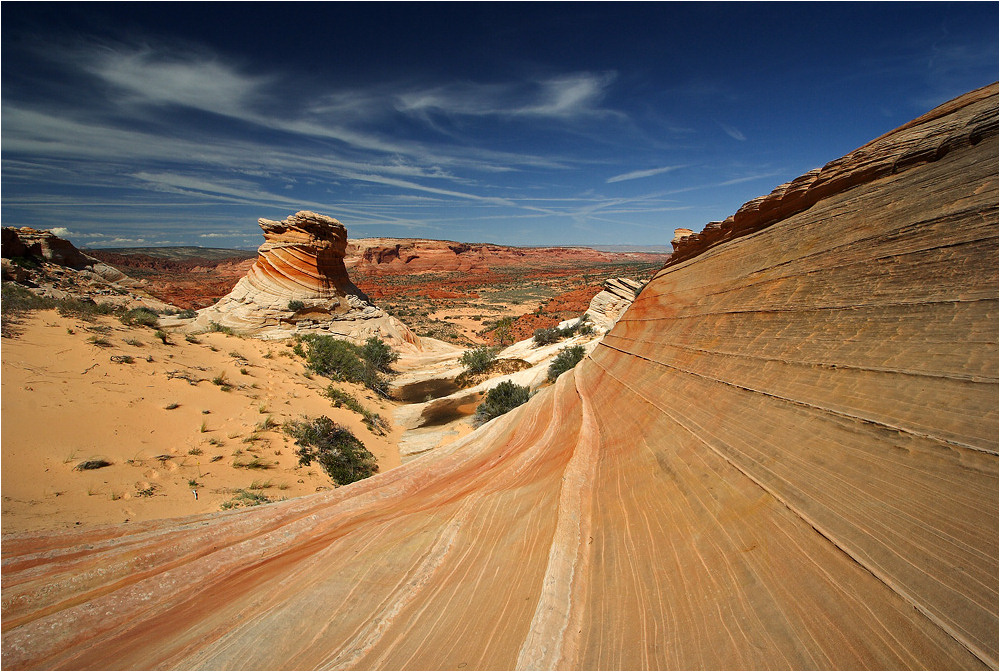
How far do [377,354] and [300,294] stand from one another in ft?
15.1

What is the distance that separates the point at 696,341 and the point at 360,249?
90.6m

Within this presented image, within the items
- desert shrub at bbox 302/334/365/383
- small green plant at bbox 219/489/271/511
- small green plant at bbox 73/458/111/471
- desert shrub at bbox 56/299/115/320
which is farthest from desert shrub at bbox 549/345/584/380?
desert shrub at bbox 56/299/115/320

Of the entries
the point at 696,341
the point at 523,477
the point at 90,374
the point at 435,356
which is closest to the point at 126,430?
the point at 90,374

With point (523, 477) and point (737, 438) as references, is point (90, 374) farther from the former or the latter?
point (737, 438)

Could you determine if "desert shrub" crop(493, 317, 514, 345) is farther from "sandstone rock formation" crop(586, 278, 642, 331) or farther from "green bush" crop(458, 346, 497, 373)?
"green bush" crop(458, 346, 497, 373)

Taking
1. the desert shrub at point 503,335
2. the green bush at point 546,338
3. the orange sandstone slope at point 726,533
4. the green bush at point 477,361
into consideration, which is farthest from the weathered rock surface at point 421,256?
the orange sandstone slope at point 726,533

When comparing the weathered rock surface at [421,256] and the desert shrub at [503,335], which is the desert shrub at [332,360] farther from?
the weathered rock surface at [421,256]

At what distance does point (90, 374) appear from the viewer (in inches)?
248

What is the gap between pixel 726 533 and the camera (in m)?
1.59

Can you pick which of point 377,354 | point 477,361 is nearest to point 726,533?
point 477,361

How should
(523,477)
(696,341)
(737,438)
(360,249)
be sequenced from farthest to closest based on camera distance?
(360,249)
(696,341)
(523,477)
(737,438)

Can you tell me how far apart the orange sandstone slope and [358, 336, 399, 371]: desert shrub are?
10854mm

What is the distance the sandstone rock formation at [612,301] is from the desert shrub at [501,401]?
6.13 meters

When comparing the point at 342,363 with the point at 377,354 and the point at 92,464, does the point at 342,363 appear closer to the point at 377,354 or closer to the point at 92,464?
the point at 377,354
